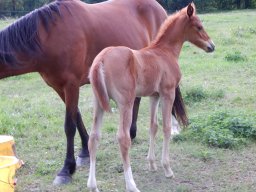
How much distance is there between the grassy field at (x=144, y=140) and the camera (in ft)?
15.8

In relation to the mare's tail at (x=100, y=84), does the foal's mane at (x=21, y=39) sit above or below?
above

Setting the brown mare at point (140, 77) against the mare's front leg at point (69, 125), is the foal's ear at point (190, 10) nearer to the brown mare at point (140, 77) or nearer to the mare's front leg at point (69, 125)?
the brown mare at point (140, 77)

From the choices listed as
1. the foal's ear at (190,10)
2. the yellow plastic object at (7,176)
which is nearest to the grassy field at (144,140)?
the yellow plastic object at (7,176)

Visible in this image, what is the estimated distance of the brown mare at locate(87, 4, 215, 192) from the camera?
13.9ft

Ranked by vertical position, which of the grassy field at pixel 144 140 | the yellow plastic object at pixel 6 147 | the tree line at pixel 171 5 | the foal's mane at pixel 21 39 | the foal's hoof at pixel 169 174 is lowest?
the tree line at pixel 171 5

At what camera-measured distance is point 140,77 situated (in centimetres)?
448

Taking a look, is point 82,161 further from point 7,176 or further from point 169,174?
point 7,176

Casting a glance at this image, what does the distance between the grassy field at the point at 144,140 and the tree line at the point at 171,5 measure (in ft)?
49.9

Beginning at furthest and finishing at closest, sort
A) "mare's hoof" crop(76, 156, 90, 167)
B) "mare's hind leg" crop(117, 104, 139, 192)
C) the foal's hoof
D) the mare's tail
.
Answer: "mare's hoof" crop(76, 156, 90, 167) < the foal's hoof < "mare's hind leg" crop(117, 104, 139, 192) < the mare's tail

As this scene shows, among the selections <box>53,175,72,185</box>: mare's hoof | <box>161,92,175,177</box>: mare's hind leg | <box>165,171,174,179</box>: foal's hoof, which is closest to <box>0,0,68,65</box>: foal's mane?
<box>53,175,72,185</box>: mare's hoof

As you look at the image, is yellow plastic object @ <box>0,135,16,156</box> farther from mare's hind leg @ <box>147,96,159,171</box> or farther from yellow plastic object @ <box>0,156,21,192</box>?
mare's hind leg @ <box>147,96,159,171</box>

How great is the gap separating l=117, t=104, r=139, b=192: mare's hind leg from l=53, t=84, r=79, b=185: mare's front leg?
772 millimetres

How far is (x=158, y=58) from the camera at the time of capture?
474 centimetres

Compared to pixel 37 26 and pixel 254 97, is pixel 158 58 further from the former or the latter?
pixel 254 97
